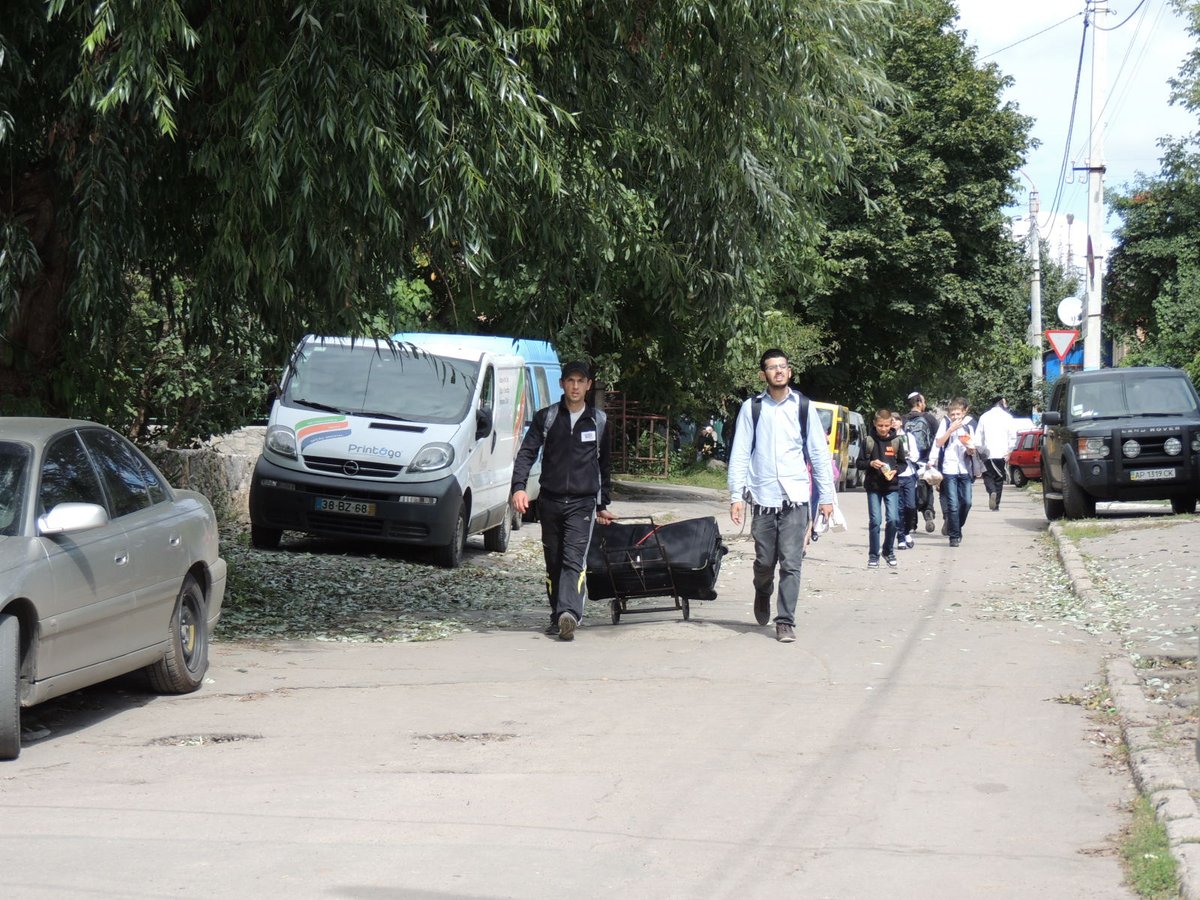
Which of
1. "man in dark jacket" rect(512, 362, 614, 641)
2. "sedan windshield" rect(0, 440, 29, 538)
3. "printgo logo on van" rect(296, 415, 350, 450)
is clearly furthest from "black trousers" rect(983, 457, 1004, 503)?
"sedan windshield" rect(0, 440, 29, 538)

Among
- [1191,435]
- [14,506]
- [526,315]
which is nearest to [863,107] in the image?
[526,315]

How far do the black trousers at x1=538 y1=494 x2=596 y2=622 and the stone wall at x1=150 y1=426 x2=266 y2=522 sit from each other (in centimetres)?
676

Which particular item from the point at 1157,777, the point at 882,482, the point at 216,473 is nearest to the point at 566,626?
the point at 1157,777

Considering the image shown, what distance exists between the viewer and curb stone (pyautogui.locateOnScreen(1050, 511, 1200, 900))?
4902 mm

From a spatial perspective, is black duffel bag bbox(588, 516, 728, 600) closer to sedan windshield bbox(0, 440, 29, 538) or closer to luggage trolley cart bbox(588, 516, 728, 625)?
luggage trolley cart bbox(588, 516, 728, 625)

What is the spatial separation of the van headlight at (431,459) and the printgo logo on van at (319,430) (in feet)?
2.48

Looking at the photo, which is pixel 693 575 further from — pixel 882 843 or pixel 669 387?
pixel 669 387

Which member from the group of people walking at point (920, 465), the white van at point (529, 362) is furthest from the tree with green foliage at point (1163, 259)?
the white van at point (529, 362)

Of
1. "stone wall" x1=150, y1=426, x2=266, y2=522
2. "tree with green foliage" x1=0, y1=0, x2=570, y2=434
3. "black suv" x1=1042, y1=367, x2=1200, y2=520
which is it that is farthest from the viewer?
"black suv" x1=1042, y1=367, x2=1200, y2=520

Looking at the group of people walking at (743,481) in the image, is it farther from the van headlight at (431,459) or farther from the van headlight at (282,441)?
the van headlight at (282,441)

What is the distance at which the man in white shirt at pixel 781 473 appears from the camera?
417 inches

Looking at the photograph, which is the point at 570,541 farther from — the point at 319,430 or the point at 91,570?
the point at 319,430

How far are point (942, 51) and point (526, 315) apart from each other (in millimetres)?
34170

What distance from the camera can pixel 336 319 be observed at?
929cm
